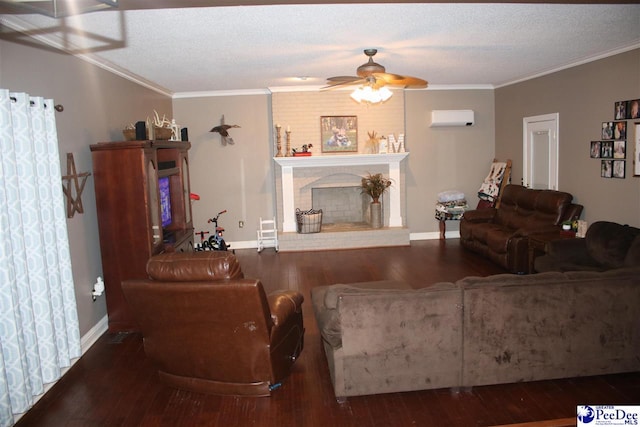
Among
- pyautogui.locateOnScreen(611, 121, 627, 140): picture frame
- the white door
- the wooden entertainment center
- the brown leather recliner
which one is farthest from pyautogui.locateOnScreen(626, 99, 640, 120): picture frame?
the wooden entertainment center

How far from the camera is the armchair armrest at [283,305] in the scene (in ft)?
10.6

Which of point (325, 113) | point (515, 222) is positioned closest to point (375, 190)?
point (325, 113)

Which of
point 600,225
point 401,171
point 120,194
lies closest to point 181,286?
point 120,194

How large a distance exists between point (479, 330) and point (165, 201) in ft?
12.2

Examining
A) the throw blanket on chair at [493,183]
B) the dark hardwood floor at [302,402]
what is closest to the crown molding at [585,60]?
the throw blanket on chair at [493,183]

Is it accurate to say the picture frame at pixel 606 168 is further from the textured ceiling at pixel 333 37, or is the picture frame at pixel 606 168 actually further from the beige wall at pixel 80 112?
the beige wall at pixel 80 112

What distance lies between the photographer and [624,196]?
17.3ft

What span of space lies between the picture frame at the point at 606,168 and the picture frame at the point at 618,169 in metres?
0.05

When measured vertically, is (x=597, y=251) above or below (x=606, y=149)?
below

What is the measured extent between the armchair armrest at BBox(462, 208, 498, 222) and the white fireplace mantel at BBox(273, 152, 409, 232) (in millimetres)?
1179

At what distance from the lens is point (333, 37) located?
4262 millimetres

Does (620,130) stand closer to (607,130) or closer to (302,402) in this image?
(607,130)

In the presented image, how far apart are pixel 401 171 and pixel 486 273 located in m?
2.58

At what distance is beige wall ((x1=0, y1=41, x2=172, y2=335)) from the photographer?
3.57 metres
